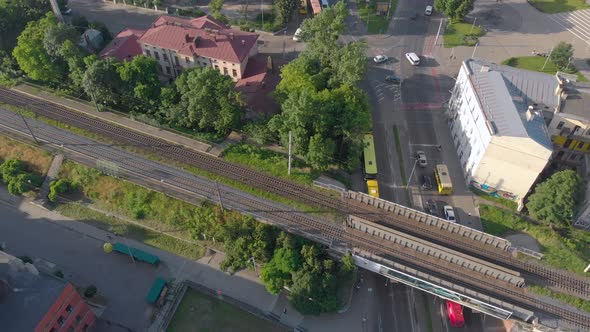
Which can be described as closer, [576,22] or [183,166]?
[183,166]

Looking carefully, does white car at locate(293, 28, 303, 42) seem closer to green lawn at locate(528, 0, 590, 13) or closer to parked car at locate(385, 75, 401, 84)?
parked car at locate(385, 75, 401, 84)

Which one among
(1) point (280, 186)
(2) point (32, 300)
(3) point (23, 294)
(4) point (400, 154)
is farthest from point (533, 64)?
(3) point (23, 294)

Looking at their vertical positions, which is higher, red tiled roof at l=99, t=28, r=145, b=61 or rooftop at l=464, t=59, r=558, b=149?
rooftop at l=464, t=59, r=558, b=149

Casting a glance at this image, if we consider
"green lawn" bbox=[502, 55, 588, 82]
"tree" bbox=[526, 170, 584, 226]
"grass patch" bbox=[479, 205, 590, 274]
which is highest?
"green lawn" bbox=[502, 55, 588, 82]

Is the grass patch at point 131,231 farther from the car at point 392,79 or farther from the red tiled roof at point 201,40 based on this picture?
the car at point 392,79

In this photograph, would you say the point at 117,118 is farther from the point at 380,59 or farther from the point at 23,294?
the point at 380,59

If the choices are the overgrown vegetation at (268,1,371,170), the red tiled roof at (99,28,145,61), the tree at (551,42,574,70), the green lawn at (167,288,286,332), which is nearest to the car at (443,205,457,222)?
the overgrown vegetation at (268,1,371,170)

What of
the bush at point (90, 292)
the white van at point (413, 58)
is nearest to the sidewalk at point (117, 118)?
the bush at point (90, 292)
